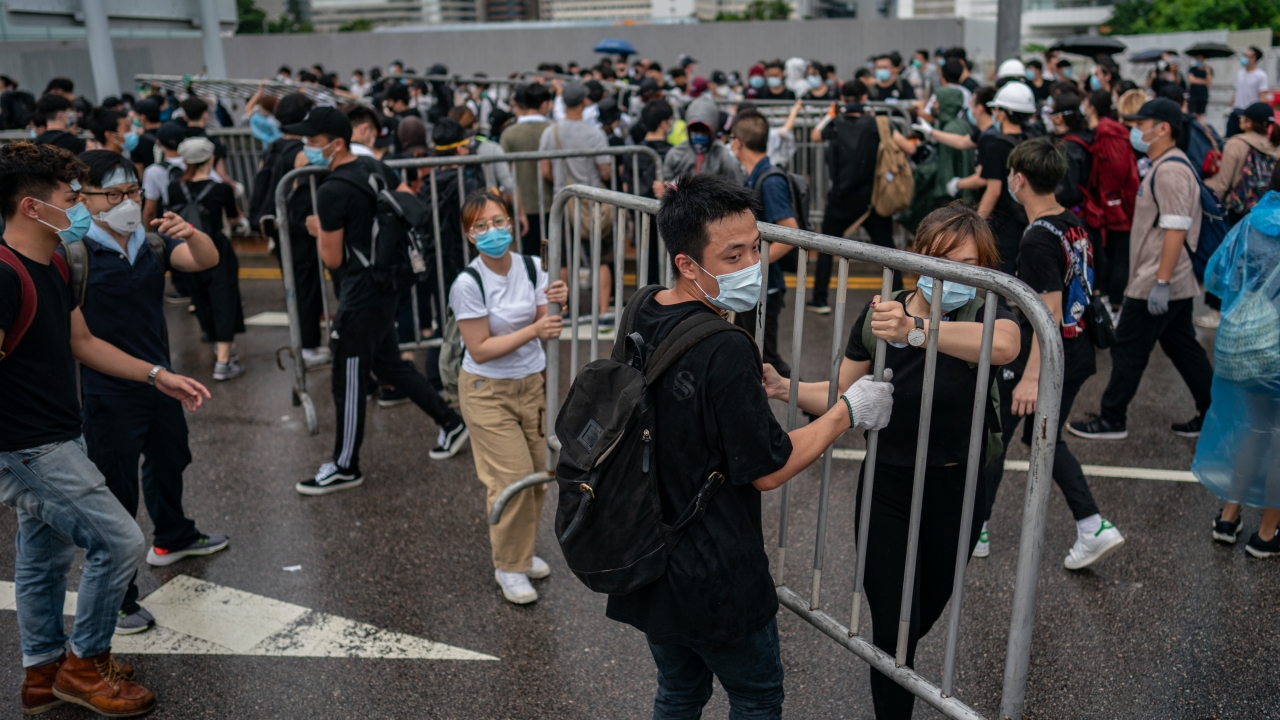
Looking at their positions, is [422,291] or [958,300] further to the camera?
[422,291]

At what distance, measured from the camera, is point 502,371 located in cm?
422

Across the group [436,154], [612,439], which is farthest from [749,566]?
[436,154]

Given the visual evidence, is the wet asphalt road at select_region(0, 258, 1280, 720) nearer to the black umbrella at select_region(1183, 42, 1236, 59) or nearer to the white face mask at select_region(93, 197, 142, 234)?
the white face mask at select_region(93, 197, 142, 234)

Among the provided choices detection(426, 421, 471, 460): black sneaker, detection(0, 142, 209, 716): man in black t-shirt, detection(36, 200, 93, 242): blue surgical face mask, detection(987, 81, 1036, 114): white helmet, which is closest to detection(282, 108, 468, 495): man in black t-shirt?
detection(426, 421, 471, 460): black sneaker

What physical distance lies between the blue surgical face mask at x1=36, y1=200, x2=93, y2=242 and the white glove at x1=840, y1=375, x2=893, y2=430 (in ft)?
8.47

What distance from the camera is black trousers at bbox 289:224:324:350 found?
262 inches

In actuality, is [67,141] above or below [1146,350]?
above

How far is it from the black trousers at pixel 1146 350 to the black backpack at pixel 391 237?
3976 millimetres

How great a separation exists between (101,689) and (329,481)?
1.96 meters

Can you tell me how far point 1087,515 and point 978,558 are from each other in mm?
490

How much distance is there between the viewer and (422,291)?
7.26 m

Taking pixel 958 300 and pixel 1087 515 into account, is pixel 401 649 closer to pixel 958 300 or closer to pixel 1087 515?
pixel 958 300

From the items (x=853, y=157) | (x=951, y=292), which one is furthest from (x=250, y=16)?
(x=951, y=292)

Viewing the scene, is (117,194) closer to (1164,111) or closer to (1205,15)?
(1164,111)
